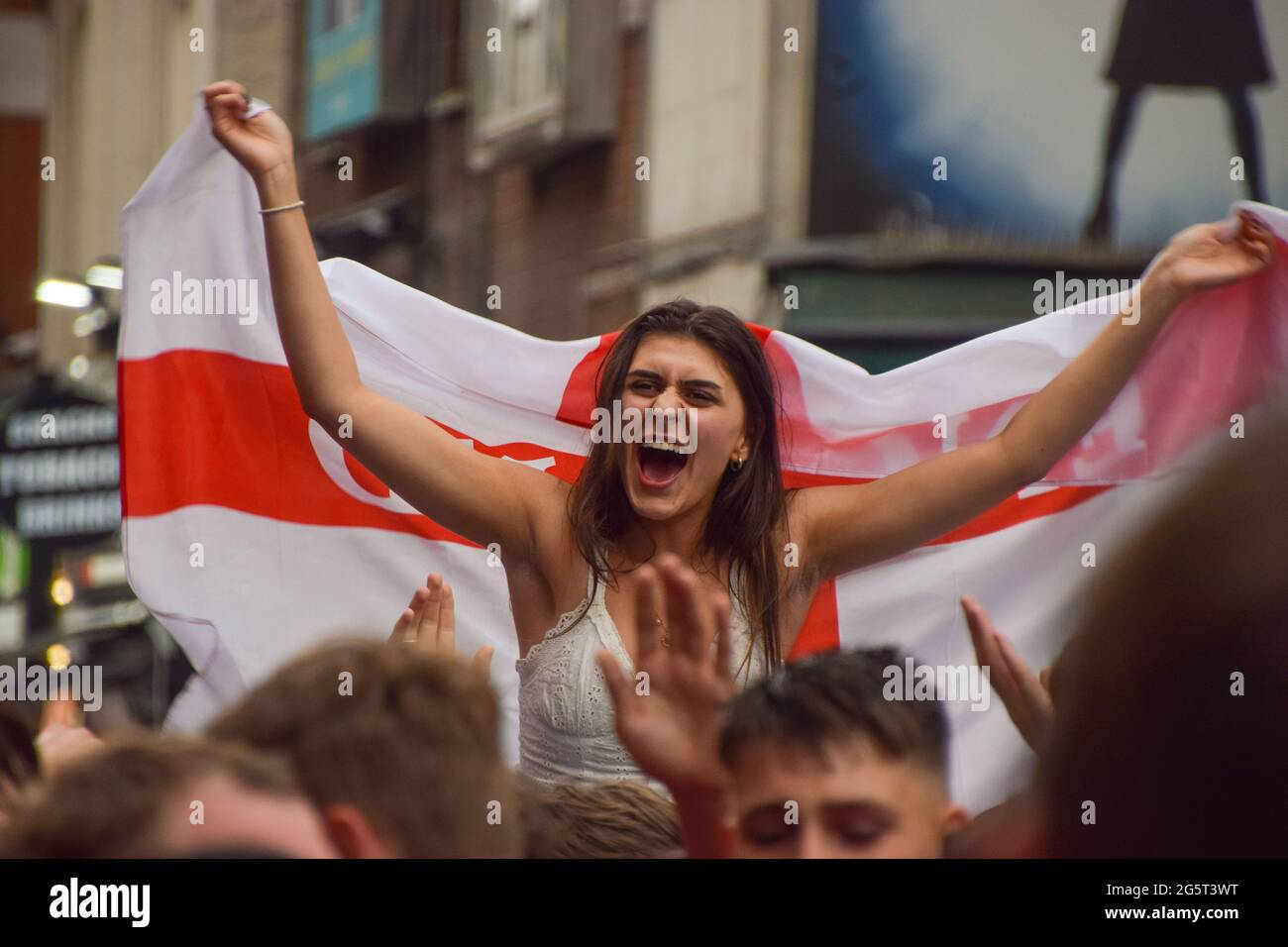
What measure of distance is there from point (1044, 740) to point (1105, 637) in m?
0.16

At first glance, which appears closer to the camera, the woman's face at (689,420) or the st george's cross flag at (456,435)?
the woman's face at (689,420)

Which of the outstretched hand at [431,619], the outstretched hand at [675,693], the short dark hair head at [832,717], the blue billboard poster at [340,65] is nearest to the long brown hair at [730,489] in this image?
the outstretched hand at [431,619]

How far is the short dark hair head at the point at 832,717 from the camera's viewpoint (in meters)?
1.92

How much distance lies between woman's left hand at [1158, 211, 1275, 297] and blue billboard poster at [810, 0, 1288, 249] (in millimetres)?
5378

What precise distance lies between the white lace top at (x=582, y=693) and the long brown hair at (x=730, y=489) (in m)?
0.05

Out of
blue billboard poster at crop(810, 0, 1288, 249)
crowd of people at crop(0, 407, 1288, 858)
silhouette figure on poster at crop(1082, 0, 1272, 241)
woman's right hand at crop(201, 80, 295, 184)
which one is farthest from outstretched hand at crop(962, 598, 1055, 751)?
silhouette figure on poster at crop(1082, 0, 1272, 241)

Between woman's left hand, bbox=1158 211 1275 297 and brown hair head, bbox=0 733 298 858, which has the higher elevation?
woman's left hand, bbox=1158 211 1275 297

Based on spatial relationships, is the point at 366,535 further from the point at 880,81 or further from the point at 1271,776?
the point at 880,81

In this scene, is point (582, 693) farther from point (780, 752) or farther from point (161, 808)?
point (161, 808)

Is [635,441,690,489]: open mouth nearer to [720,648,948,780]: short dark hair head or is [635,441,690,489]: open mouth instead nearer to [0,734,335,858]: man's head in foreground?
[720,648,948,780]: short dark hair head

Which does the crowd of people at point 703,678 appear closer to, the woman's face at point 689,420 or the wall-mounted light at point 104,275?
the woman's face at point 689,420

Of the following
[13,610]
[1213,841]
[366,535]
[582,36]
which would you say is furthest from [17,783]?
[13,610]

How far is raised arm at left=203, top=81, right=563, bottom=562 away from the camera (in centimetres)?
318

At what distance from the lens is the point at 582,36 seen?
11.4 metres
